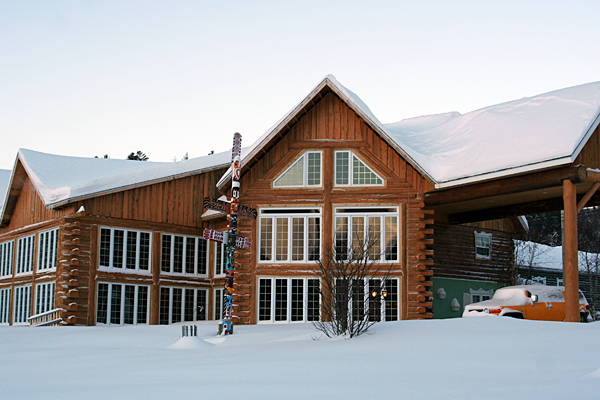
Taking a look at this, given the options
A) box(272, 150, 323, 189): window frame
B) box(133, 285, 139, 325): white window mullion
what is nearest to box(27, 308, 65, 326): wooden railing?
box(133, 285, 139, 325): white window mullion

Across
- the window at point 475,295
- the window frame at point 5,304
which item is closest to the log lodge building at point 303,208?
the window frame at point 5,304

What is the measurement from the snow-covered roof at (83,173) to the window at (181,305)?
457 centimetres

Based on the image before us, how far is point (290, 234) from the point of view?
76.8 feet

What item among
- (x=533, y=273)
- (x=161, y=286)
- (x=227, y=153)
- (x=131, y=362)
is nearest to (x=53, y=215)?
(x=161, y=286)

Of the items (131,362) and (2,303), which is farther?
(2,303)

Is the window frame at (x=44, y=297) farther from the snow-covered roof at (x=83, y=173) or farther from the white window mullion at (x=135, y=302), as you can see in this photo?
the snow-covered roof at (x=83, y=173)

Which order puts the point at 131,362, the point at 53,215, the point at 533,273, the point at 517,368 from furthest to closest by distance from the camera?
1. the point at 533,273
2. the point at 53,215
3. the point at 131,362
4. the point at 517,368

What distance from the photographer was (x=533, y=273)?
40.8 meters

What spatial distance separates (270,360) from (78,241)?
46.9ft

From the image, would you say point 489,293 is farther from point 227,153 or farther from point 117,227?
point 117,227

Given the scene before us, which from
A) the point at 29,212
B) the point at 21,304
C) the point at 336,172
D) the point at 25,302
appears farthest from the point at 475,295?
the point at 29,212

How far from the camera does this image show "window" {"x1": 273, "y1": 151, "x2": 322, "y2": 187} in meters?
23.7

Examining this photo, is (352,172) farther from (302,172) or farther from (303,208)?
(303,208)

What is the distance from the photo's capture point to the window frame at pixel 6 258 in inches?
1133
